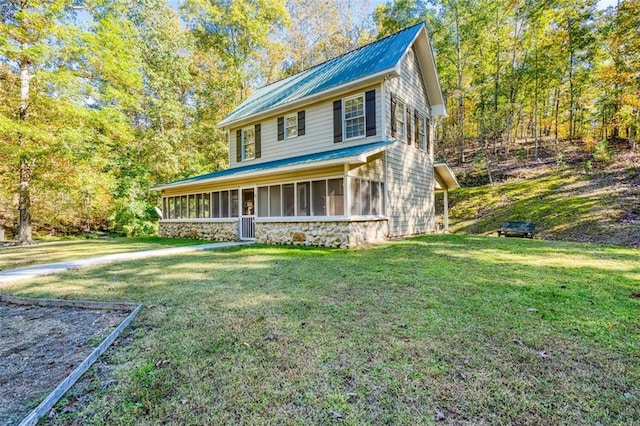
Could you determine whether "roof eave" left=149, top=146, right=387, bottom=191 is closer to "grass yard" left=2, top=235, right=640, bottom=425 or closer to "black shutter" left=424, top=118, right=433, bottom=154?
"grass yard" left=2, top=235, right=640, bottom=425

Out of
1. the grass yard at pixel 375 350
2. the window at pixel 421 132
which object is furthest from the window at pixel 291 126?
the grass yard at pixel 375 350

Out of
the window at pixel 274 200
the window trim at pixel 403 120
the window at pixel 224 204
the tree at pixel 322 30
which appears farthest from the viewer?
the tree at pixel 322 30

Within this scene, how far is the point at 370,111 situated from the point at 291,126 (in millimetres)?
3594

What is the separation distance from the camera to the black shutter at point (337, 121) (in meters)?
10.9

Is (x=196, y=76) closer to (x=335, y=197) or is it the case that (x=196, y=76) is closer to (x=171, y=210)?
(x=171, y=210)

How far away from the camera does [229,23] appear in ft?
65.9

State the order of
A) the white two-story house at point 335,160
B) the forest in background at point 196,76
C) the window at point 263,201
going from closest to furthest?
the white two-story house at point 335,160, the window at point 263,201, the forest in background at point 196,76

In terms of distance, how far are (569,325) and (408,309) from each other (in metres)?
1.59

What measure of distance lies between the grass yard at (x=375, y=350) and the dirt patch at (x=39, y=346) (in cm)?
33

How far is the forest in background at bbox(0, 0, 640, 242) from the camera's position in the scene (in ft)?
39.2

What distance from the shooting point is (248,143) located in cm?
1427

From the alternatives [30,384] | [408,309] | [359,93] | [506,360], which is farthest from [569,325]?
[359,93]

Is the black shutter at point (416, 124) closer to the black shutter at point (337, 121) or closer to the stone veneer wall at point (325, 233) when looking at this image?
the black shutter at point (337, 121)

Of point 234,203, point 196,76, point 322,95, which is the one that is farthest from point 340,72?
point 196,76
